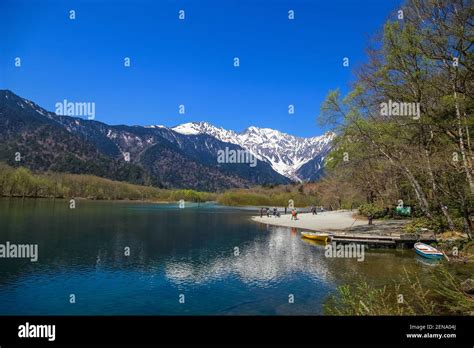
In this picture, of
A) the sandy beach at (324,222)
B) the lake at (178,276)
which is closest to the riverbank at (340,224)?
the sandy beach at (324,222)

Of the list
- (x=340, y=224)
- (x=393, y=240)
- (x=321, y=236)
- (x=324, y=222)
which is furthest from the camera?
(x=324, y=222)

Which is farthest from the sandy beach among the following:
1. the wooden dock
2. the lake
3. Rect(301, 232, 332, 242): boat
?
the lake

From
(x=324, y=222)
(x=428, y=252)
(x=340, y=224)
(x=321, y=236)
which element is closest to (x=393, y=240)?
(x=428, y=252)

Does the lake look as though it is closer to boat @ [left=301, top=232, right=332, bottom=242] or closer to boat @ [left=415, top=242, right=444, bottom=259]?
boat @ [left=415, top=242, right=444, bottom=259]

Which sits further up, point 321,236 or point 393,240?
point 393,240

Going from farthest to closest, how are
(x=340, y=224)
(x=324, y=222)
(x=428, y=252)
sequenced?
(x=324, y=222) < (x=340, y=224) < (x=428, y=252)

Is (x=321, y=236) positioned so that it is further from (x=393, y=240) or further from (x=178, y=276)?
(x=178, y=276)

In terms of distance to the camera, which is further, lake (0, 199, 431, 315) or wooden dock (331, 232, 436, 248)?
wooden dock (331, 232, 436, 248)

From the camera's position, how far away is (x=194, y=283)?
26.6 m

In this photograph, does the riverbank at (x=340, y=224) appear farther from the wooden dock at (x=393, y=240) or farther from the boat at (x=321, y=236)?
the wooden dock at (x=393, y=240)

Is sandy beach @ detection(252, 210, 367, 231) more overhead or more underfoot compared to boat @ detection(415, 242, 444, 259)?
more underfoot

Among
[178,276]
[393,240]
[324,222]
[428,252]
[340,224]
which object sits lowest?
[324,222]
